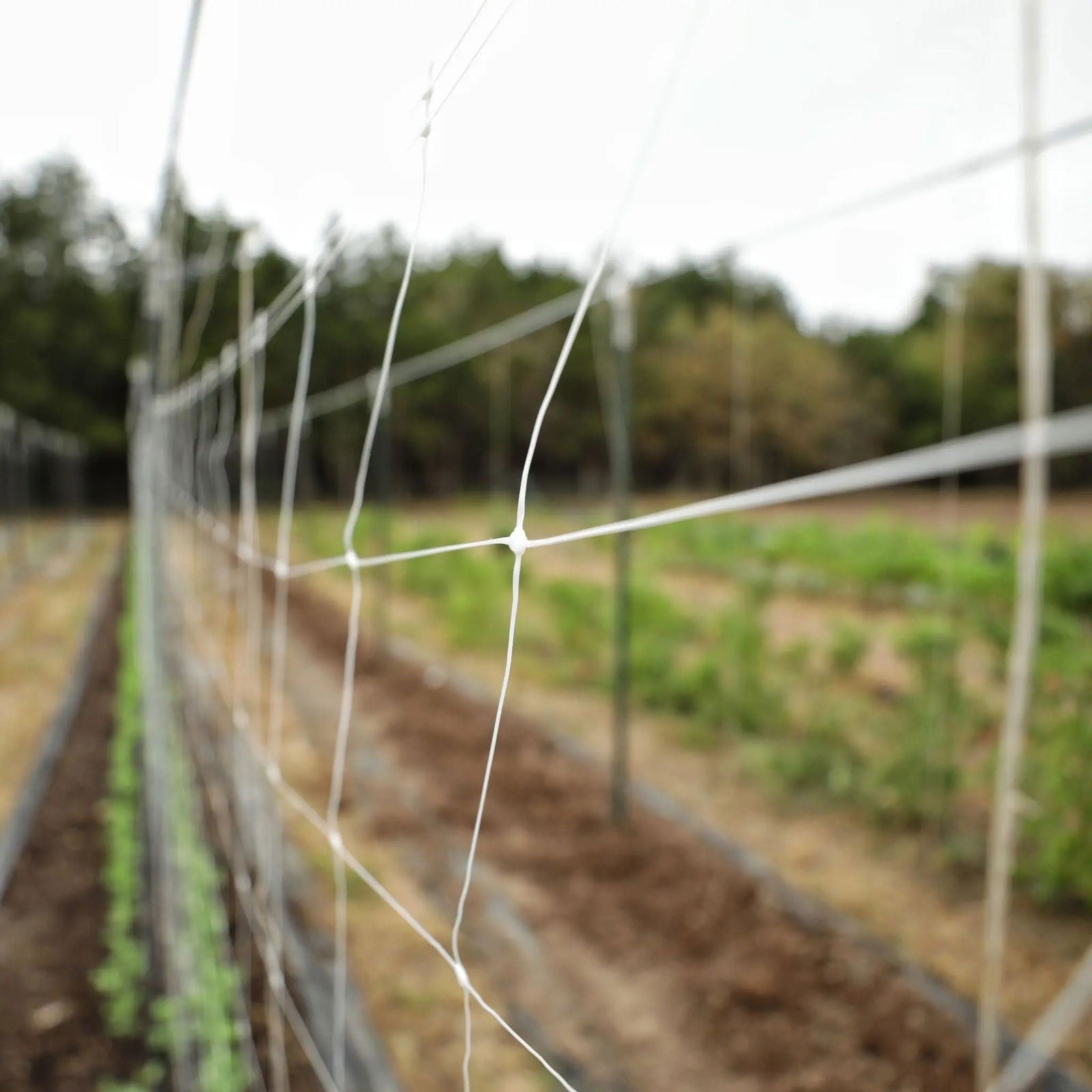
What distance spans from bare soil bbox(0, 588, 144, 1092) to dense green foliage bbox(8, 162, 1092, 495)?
5.83 feet

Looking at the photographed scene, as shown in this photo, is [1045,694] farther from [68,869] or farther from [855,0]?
[68,869]

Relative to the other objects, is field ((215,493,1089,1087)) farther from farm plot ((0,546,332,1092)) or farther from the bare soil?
the bare soil

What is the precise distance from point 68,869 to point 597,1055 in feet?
6.45

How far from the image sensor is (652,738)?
4.66 metres

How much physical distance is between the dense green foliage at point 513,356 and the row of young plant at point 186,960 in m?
1.56

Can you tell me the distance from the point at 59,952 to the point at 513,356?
10.1 meters

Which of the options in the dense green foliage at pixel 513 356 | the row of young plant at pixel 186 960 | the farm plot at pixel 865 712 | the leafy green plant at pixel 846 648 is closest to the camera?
the row of young plant at pixel 186 960

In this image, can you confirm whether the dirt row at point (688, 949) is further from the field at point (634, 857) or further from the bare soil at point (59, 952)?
the bare soil at point (59, 952)

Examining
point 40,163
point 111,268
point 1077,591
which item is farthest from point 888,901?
point 40,163

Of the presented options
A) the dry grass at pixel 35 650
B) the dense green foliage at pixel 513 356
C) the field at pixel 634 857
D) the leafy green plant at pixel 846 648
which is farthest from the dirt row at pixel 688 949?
the dense green foliage at pixel 513 356

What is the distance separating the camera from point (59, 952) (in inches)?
106

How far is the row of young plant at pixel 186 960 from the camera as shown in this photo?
210 centimetres

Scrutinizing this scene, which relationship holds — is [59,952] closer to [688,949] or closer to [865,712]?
[688,949]

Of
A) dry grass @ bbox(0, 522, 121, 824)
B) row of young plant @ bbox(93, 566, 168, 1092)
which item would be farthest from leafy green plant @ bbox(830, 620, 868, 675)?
dry grass @ bbox(0, 522, 121, 824)
